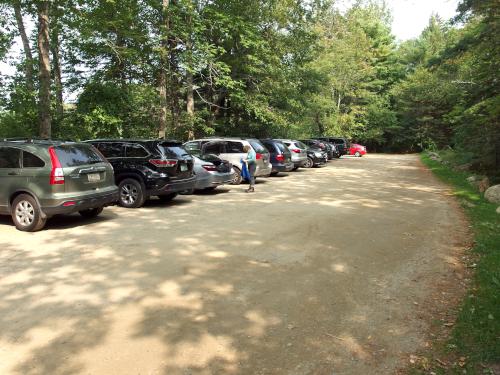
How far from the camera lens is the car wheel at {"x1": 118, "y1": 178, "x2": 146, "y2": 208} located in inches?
408

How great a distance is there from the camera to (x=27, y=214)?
26.0 feet

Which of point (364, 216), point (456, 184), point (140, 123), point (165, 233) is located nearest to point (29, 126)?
point (140, 123)

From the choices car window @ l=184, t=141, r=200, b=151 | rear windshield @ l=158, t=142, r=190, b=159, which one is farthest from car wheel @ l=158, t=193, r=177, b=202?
car window @ l=184, t=141, r=200, b=151

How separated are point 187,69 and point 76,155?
13.4 m

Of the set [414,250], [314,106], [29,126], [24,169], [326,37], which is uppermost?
[326,37]

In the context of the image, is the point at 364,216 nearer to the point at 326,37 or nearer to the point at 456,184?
the point at 456,184

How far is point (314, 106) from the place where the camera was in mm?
41938

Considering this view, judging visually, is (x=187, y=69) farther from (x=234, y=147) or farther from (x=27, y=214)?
(x=27, y=214)

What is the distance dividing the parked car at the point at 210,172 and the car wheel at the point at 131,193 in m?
2.10

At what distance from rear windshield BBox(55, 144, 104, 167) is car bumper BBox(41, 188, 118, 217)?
721mm

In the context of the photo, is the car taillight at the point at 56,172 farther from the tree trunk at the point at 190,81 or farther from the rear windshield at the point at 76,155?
the tree trunk at the point at 190,81

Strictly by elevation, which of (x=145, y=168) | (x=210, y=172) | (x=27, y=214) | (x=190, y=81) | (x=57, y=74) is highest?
(x=57, y=74)

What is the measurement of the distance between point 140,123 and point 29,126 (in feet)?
17.6

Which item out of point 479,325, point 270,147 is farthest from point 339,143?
point 479,325
